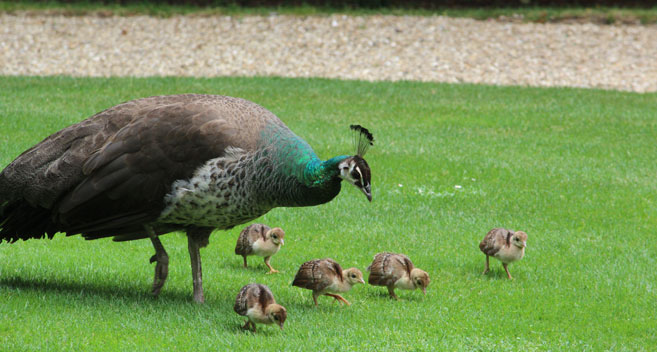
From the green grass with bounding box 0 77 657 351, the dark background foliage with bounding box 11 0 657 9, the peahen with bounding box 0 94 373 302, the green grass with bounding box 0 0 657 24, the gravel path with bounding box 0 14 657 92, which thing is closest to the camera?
the green grass with bounding box 0 77 657 351

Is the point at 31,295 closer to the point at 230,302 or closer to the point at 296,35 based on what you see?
the point at 230,302

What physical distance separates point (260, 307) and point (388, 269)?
1303mm

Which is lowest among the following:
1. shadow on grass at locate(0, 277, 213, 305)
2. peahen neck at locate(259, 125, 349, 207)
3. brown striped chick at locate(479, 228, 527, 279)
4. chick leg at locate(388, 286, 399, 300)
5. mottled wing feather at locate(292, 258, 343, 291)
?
shadow on grass at locate(0, 277, 213, 305)

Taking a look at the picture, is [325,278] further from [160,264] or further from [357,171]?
[160,264]

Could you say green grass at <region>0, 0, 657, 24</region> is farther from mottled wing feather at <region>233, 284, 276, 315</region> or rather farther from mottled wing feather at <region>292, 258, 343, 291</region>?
mottled wing feather at <region>233, 284, 276, 315</region>

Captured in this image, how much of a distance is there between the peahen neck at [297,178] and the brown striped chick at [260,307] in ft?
2.43

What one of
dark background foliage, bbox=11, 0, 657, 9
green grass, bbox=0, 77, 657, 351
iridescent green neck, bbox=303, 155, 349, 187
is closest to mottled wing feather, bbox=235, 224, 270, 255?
green grass, bbox=0, 77, 657, 351

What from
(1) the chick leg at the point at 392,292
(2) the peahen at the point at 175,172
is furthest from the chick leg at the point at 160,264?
(1) the chick leg at the point at 392,292

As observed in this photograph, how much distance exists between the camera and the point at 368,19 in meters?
19.6

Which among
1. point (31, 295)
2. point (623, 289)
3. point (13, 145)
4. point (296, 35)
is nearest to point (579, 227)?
point (623, 289)

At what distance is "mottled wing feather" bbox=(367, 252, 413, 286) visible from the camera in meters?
6.36

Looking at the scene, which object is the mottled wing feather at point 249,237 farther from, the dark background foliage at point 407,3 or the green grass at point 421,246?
the dark background foliage at point 407,3

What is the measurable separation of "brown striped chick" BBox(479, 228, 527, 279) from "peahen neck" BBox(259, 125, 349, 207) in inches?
71.1

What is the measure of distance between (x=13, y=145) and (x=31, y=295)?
16.4 ft
